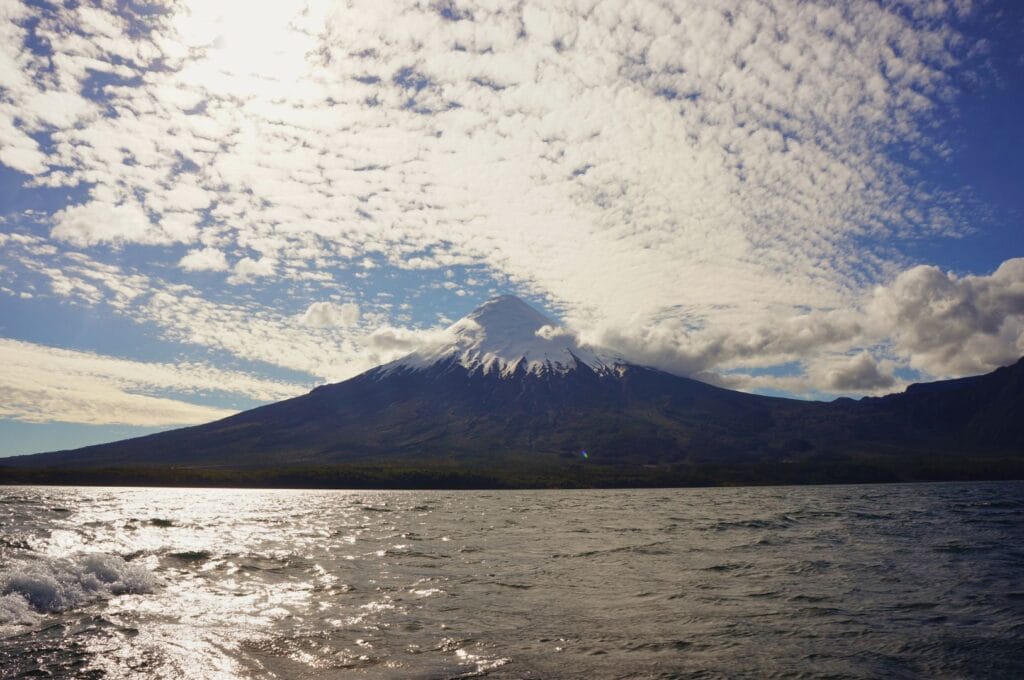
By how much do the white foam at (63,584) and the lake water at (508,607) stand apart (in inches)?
3.6

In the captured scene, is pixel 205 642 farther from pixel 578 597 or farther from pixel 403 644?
pixel 578 597

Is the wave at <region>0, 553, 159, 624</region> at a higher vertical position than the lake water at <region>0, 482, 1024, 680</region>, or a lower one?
higher

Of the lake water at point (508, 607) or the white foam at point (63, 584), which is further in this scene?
the white foam at point (63, 584)

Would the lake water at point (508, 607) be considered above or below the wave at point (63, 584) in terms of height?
below

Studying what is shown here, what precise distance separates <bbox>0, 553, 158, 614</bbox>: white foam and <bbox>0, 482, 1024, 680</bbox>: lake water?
9 centimetres

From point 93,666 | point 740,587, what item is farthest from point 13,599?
point 740,587

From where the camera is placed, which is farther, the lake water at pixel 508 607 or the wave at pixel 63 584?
the wave at pixel 63 584

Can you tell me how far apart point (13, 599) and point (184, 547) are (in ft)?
74.5

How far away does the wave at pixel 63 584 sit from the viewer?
2497cm

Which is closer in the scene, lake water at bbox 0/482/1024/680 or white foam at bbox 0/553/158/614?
lake water at bbox 0/482/1024/680

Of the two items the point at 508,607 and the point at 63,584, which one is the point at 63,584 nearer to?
the point at 63,584

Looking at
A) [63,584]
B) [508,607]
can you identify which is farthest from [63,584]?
[508,607]

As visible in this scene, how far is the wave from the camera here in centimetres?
2497

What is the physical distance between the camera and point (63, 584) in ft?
92.3
